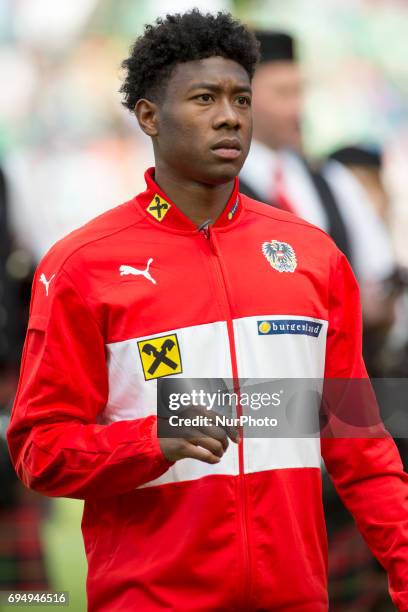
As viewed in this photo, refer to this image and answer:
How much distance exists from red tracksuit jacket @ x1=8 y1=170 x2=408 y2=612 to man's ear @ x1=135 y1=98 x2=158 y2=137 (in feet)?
0.60

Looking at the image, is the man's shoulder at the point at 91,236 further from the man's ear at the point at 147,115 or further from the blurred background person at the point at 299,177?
the blurred background person at the point at 299,177

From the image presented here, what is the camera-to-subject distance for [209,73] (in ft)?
9.20

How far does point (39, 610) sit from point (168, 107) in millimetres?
2174

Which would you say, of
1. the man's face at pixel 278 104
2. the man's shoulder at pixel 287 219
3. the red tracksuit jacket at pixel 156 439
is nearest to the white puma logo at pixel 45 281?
the red tracksuit jacket at pixel 156 439

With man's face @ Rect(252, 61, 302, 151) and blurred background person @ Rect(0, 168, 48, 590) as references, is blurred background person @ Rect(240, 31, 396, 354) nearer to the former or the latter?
man's face @ Rect(252, 61, 302, 151)

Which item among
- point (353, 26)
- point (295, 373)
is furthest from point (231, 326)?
point (353, 26)

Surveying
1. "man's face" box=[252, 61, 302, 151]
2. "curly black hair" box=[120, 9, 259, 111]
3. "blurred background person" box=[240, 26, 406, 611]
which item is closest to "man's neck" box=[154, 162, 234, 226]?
"curly black hair" box=[120, 9, 259, 111]

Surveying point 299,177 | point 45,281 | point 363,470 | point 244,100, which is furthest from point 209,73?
point 299,177

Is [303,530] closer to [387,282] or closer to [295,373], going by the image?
[295,373]

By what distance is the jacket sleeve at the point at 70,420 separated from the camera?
2.57 metres

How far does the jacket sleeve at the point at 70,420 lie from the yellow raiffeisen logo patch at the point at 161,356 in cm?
10

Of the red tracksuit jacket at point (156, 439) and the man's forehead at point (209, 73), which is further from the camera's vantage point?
the man's forehead at point (209, 73)

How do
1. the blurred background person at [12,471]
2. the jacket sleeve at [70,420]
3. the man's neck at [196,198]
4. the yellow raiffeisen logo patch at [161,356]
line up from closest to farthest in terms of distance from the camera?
the jacket sleeve at [70,420] → the yellow raiffeisen logo patch at [161,356] → the man's neck at [196,198] → the blurred background person at [12,471]

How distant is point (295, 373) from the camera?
277 cm
